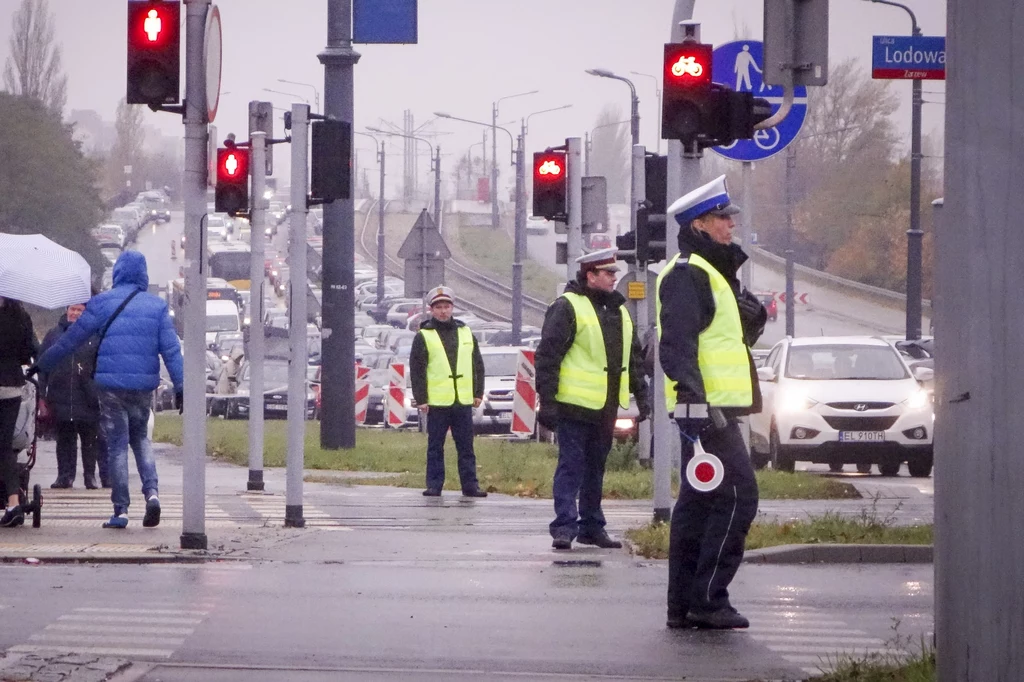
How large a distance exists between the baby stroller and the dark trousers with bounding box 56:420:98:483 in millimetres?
4406

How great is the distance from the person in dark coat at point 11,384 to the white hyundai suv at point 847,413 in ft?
34.5

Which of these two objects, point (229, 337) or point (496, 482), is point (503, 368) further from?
point (229, 337)

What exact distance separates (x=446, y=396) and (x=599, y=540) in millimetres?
5102

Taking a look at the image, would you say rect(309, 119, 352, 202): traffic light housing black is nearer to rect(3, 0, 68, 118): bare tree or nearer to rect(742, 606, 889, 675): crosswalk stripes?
rect(742, 606, 889, 675): crosswalk stripes

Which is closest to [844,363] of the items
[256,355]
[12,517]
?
[256,355]

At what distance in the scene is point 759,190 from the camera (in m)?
66.4

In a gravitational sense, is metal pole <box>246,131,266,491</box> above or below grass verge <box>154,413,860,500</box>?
above

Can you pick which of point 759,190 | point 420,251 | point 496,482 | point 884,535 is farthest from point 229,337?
point 884,535

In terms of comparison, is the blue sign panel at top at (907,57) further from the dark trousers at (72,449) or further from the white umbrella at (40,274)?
the dark trousers at (72,449)

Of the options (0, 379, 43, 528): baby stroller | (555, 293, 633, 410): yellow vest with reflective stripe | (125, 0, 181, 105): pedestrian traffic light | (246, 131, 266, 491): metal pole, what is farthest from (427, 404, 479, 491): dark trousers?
(125, 0, 181, 105): pedestrian traffic light

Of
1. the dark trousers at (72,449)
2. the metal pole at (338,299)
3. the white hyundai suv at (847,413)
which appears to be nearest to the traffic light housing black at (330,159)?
the dark trousers at (72,449)

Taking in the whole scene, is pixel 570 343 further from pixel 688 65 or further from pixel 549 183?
pixel 549 183

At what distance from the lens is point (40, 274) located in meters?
12.5

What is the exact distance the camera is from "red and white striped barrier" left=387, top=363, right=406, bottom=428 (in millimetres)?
33688
